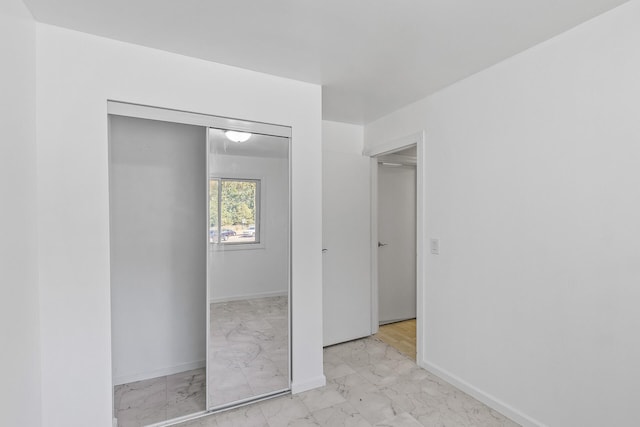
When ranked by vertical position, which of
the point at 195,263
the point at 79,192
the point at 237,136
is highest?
the point at 237,136

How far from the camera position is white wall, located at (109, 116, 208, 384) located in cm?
266

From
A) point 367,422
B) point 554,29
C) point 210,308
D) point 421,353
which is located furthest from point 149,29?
point 421,353

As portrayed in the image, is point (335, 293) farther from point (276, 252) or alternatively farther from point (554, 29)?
point (554, 29)

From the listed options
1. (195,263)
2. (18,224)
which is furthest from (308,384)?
(18,224)

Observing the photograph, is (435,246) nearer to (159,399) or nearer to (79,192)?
(159,399)

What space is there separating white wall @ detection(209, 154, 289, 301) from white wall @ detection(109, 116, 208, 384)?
32 cm

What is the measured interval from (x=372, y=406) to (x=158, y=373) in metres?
1.81

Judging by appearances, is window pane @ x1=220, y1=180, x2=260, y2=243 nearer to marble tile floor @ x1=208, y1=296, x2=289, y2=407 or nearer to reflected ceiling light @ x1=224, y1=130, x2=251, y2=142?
reflected ceiling light @ x1=224, y1=130, x2=251, y2=142

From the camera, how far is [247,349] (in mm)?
2508

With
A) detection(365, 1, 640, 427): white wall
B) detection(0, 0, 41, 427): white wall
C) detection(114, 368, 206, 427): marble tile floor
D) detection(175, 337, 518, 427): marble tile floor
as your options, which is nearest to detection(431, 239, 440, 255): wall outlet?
detection(365, 1, 640, 427): white wall

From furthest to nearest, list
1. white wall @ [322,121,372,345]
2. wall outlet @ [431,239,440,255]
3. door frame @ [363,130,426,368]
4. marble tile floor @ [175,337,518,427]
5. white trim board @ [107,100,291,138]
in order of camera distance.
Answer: white wall @ [322,121,372,345]
door frame @ [363,130,426,368]
wall outlet @ [431,239,440,255]
marble tile floor @ [175,337,518,427]
white trim board @ [107,100,291,138]

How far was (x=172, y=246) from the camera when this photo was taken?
2.83 meters

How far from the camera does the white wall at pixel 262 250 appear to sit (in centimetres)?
237

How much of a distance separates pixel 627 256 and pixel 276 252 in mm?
2123
